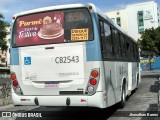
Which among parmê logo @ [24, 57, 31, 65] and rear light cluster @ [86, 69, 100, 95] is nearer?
rear light cluster @ [86, 69, 100, 95]

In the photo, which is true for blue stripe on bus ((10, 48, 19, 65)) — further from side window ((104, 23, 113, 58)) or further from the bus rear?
side window ((104, 23, 113, 58))

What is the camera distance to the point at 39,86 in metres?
9.02

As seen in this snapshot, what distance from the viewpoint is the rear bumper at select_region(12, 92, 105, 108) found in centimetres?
847

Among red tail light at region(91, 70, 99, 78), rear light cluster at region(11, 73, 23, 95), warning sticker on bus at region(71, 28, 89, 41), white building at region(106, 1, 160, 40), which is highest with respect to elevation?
white building at region(106, 1, 160, 40)

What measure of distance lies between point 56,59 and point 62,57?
174 mm

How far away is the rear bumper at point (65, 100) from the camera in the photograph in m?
8.47

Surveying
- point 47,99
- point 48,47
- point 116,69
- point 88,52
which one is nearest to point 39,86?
point 47,99

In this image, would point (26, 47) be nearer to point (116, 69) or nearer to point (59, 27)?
point (59, 27)

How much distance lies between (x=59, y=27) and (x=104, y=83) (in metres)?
1.86

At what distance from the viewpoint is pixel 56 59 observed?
8.88 meters

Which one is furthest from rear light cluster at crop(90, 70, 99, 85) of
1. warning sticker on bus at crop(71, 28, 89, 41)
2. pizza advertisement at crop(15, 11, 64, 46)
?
pizza advertisement at crop(15, 11, 64, 46)

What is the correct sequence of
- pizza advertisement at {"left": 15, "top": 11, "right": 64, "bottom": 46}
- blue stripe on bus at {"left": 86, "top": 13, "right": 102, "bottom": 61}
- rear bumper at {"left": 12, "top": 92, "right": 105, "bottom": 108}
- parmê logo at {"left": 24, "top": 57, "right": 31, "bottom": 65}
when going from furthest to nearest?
1. parmê logo at {"left": 24, "top": 57, "right": 31, "bottom": 65}
2. pizza advertisement at {"left": 15, "top": 11, "right": 64, "bottom": 46}
3. blue stripe on bus at {"left": 86, "top": 13, "right": 102, "bottom": 61}
4. rear bumper at {"left": 12, "top": 92, "right": 105, "bottom": 108}

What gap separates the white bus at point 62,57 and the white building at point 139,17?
9756 cm

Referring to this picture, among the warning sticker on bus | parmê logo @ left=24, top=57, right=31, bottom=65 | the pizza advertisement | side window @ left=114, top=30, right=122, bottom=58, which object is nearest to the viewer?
the warning sticker on bus
